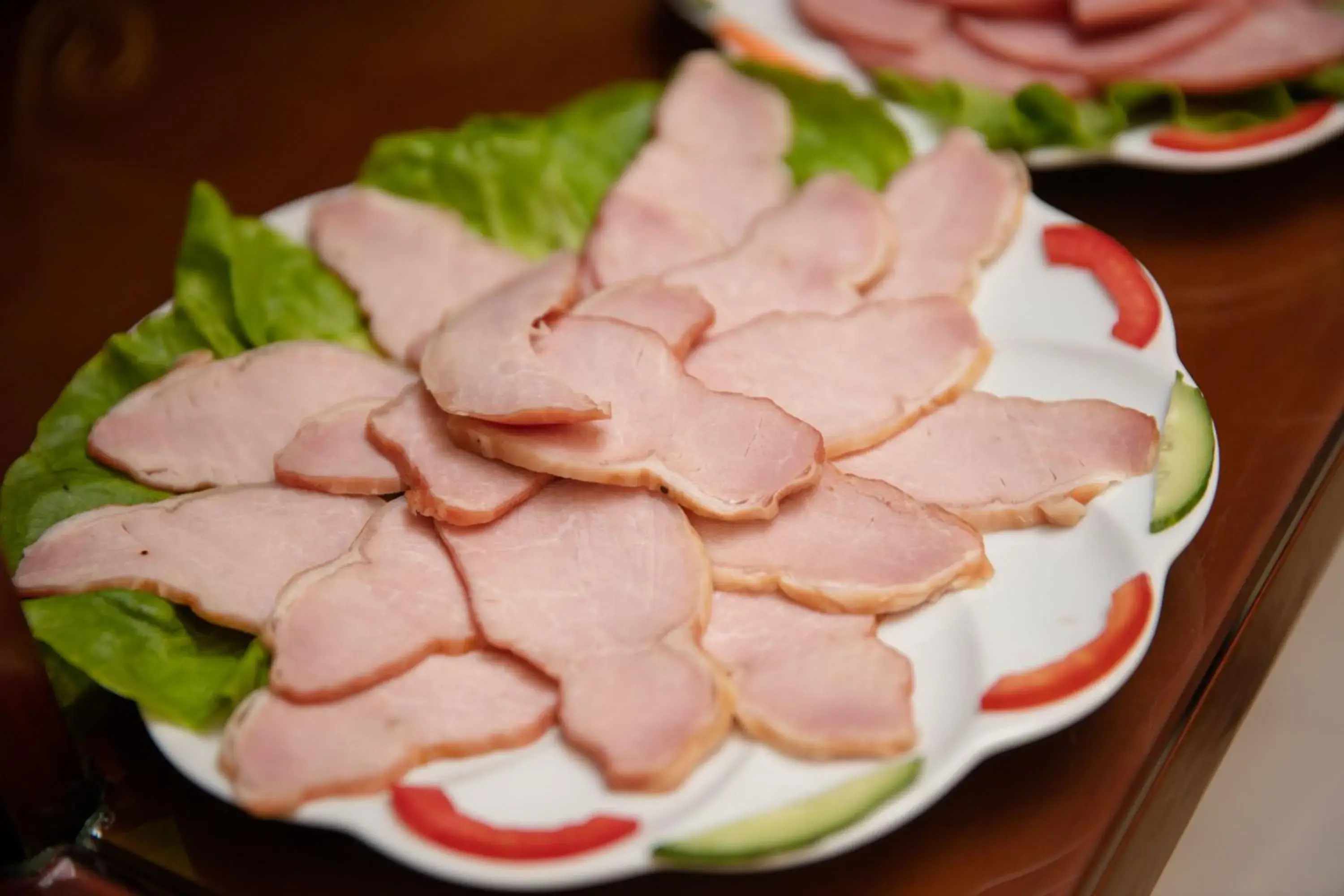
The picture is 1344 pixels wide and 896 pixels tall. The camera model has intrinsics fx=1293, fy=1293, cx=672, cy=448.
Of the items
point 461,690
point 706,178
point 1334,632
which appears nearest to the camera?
point 461,690

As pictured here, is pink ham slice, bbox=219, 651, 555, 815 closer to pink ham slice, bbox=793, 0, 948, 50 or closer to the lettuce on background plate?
the lettuce on background plate

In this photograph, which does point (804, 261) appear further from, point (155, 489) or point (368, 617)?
point (155, 489)

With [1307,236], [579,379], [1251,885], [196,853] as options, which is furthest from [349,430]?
[1307,236]

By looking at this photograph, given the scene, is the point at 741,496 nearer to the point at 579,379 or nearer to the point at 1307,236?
the point at 579,379

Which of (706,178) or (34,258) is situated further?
(34,258)

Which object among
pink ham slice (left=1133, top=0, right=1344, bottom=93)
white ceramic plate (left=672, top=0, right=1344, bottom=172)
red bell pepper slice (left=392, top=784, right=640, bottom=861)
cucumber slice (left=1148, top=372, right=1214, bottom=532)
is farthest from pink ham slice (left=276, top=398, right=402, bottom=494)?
pink ham slice (left=1133, top=0, right=1344, bottom=93)

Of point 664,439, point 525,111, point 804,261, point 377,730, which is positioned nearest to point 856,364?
point 804,261
